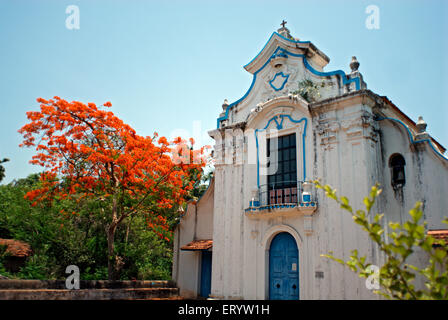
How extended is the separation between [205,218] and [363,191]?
24.5 ft

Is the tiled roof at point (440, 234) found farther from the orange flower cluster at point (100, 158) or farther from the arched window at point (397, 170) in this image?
the orange flower cluster at point (100, 158)

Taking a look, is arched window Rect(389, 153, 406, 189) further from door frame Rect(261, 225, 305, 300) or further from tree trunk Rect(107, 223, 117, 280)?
tree trunk Rect(107, 223, 117, 280)

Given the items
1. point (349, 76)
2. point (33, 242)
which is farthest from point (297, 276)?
point (33, 242)

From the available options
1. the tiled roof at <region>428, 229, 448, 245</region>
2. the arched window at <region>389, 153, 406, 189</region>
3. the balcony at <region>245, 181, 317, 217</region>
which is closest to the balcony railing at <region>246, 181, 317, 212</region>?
the balcony at <region>245, 181, 317, 217</region>

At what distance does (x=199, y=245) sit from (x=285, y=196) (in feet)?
15.5

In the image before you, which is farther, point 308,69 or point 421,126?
point 308,69

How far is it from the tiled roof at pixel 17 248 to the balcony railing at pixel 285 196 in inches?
518

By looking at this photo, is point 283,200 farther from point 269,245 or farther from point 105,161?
point 105,161

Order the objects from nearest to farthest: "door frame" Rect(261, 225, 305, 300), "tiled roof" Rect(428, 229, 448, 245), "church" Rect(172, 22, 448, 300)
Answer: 1. "tiled roof" Rect(428, 229, 448, 245)
2. "church" Rect(172, 22, 448, 300)
3. "door frame" Rect(261, 225, 305, 300)

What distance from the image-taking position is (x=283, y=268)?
38.7 feet

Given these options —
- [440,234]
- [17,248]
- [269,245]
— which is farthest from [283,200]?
[17,248]

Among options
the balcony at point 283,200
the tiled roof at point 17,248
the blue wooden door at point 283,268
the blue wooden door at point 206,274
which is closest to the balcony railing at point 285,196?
the balcony at point 283,200

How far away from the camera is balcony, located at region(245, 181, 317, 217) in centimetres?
1136

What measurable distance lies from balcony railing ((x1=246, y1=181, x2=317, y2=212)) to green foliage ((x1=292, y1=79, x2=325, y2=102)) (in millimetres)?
2809
